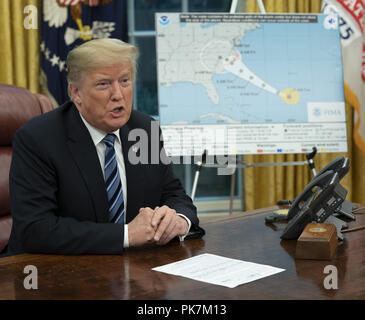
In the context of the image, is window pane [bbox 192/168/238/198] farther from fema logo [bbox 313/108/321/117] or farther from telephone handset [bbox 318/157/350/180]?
telephone handset [bbox 318/157/350/180]

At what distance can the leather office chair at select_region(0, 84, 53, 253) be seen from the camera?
1.96 metres

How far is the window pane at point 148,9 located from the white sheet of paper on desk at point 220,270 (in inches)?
121

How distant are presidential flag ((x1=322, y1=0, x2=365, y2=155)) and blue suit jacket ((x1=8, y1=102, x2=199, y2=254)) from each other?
2.12m

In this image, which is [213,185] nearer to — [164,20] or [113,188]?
[164,20]

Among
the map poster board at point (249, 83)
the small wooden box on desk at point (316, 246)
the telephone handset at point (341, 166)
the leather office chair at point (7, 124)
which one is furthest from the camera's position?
the map poster board at point (249, 83)

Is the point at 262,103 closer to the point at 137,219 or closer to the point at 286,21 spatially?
the point at 286,21

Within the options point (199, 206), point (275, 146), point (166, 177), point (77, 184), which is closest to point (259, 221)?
point (166, 177)

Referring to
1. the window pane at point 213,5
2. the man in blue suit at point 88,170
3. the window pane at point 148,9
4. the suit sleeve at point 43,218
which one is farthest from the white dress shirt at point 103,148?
the window pane at point 213,5

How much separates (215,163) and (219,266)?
2.16 metres

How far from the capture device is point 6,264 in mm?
1216

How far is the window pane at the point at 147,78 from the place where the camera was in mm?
4016

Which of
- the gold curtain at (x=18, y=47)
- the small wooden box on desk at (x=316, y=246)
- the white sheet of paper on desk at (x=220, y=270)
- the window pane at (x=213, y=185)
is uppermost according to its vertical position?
the gold curtain at (x=18, y=47)

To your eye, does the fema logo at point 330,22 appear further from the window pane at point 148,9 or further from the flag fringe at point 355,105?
the window pane at point 148,9

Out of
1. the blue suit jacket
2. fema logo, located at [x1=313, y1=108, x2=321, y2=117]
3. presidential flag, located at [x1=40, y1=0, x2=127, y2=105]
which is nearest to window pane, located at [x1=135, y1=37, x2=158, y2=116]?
presidential flag, located at [x1=40, y1=0, x2=127, y2=105]
